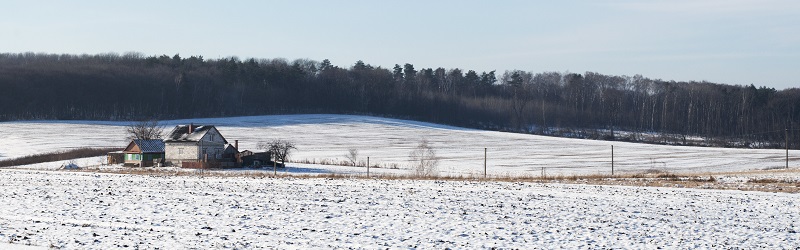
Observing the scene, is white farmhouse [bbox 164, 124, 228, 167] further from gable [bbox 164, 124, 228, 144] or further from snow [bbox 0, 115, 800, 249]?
Result: snow [bbox 0, 115, 800, 249]

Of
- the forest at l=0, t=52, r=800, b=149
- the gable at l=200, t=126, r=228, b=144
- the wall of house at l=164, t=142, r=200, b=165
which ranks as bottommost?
the wall of house at l=164, t=142, r=200, b=165

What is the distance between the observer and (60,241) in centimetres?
1852

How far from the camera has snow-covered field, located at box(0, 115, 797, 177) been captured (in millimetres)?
80188

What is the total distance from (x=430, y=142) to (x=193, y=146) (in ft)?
131

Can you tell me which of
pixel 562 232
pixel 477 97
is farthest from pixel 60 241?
pixel 477 97

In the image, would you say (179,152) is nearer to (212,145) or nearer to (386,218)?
(212,145)

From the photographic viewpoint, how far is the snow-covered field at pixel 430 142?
80188 millimetres

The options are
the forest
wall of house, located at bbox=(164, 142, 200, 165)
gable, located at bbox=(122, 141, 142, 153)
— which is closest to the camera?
wall of house, located at bbox=(164, 142, 200, 165)

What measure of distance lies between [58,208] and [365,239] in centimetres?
1039

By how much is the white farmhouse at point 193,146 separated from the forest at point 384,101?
2259 inches

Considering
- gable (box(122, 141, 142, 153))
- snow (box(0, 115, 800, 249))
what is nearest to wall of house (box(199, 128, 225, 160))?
gable (box(122, 141, 142, 153))

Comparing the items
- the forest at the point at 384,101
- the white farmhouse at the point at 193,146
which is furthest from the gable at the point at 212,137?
the forest at the point at 384,101

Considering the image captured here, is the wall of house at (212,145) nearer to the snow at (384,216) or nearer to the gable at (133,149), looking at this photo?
the gable at (133,149)

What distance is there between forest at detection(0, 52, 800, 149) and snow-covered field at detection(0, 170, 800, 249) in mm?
99224
